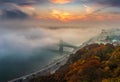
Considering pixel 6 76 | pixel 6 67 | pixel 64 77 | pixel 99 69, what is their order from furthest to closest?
1. pixel 6 67
2. pixel 6 76
3. pixel 64 77
4. pixel 99 69

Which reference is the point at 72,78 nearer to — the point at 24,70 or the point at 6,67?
the point at 24,70

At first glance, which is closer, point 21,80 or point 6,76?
point 21,80

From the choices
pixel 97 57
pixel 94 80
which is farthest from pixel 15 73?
pixel 94 80

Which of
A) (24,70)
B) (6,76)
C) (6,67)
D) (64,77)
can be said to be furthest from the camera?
(6,67)

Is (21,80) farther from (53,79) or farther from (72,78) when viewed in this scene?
(72,78)

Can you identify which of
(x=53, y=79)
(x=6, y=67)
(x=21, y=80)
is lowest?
(x=6, y=67)

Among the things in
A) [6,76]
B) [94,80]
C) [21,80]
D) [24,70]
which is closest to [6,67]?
[24,70]

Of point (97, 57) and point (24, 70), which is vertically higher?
point (97, 57)

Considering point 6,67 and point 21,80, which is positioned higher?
point 21,80

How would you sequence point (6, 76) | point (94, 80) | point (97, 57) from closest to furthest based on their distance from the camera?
point (94, 80) → point (97, 57) → point (6, 76)
